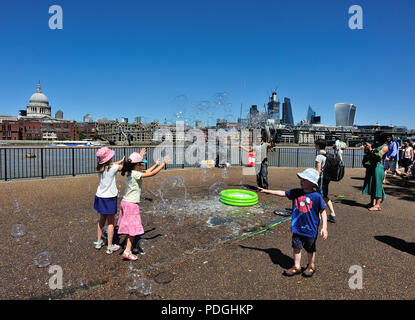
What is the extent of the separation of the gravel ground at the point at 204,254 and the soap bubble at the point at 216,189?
1.09 metres

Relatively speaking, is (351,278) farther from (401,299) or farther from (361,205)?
(361,205)

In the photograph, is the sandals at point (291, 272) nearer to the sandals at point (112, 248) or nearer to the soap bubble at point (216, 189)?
the sandals at point (112, 248)

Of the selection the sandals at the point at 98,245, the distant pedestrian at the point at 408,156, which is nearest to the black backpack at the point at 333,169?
the sandals at the point at 98,245

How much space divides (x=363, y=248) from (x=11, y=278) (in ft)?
18.6

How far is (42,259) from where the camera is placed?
13.6 ft

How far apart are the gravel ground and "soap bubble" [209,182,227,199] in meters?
1.09

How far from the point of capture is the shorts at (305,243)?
365 cm

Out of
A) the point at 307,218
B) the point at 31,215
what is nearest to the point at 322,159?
the point at 307,218

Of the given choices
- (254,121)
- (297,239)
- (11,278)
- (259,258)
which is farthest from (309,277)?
(254,121)

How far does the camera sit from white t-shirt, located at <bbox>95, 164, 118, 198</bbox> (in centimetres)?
444

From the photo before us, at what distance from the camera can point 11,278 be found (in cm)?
361

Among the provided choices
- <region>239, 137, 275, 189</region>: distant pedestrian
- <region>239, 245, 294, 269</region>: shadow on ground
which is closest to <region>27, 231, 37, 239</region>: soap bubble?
<region>239, 245, 294, 269</region>: shadow on ground
